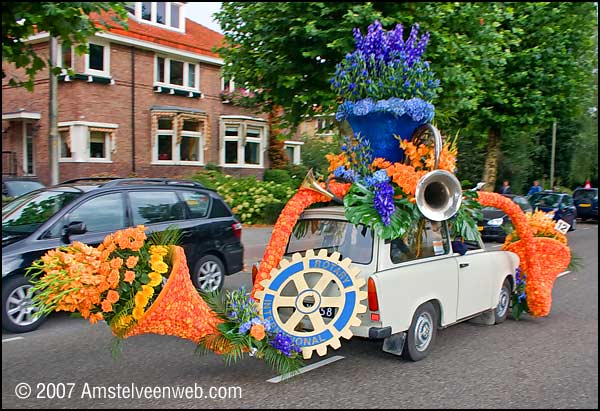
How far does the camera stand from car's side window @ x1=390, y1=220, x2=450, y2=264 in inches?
215

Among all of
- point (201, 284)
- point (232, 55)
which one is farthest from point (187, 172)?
point (201, 284)

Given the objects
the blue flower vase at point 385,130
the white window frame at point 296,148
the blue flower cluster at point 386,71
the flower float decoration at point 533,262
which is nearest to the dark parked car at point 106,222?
the blue flower vase at point 385,130

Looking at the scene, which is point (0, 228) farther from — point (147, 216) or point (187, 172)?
point (187, 172)

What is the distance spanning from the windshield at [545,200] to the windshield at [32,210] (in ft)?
60.1

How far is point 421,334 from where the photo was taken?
557 centimetres

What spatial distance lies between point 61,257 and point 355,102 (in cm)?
328

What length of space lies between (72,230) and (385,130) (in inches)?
150

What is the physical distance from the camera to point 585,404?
4.60 metres

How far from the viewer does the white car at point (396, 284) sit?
5004 mm

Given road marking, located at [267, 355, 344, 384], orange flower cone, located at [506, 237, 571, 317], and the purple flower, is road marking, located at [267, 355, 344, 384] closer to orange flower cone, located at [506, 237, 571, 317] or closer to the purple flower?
the purple flower

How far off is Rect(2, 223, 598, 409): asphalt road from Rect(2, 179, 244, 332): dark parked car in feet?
2.18

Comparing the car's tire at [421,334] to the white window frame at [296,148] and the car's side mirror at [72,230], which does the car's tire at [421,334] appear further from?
the white window frame at [296,148]

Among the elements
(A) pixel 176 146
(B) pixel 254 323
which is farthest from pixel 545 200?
(B) pixel 254 323

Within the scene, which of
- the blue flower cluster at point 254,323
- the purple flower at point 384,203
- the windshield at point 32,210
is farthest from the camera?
the windshield at point 32,210
